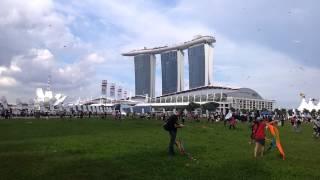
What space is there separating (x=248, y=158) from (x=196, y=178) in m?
6.61

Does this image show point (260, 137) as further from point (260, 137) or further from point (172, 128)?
point (172, 128)

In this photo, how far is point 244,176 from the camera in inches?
620

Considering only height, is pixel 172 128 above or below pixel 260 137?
above

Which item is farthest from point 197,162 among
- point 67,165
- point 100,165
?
point 67,165

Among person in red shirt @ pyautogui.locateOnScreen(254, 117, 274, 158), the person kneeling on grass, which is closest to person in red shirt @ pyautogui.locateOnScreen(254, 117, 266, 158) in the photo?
person in red shirt @ pyautogui.locateOnScreen(254, 117, 274, 158)

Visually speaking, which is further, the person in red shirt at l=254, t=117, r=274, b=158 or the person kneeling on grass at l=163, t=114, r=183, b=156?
the person in red shirt at l=254, t=117, r=274, b=158

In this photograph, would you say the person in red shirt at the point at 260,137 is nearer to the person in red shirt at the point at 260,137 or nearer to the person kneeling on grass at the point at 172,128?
the person in red shirt at the point at 260,137

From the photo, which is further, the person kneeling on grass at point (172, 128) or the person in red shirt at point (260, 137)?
the person in red shirt at point (260, 137)

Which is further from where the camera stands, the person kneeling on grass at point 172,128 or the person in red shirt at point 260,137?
the person in red shirt at point 260,137

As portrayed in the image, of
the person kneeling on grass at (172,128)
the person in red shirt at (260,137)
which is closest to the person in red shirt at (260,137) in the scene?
the person in red shirt at (260,137)

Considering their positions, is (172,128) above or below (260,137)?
above

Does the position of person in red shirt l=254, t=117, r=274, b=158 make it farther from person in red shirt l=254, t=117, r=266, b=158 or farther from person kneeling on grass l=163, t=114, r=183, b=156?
person kneeling on grass l=163, t=114, r=183, b=156

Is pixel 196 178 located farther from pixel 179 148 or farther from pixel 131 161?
pixel 179 148

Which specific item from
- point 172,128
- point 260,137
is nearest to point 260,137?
point 260,137
